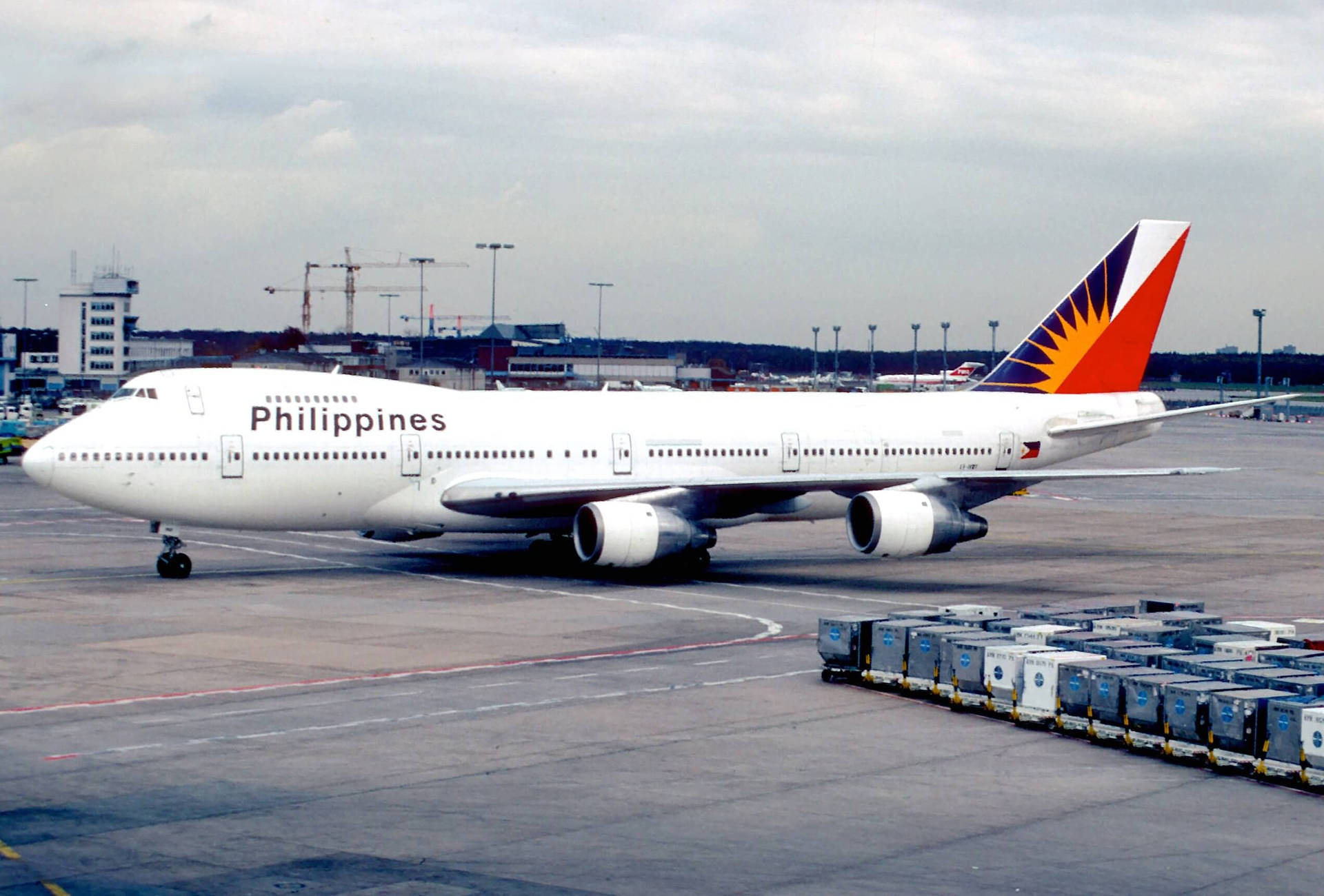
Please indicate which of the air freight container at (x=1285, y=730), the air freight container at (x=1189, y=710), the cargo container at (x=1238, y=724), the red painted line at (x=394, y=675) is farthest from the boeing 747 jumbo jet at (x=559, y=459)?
the air freight container at (x=1285, y=730)

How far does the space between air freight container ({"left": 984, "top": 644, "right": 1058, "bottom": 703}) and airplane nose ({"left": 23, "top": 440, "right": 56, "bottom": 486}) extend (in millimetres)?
23782

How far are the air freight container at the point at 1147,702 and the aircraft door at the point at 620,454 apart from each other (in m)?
22.5

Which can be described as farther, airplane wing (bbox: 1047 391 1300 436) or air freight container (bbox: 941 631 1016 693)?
airplane wing (bbox: 1047 391 1300 436)

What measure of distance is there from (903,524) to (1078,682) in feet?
53.2

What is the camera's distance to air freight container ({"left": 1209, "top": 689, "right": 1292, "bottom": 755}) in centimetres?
2183

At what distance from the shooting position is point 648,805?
64.4 ft

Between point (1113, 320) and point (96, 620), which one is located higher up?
point (1113, 320)

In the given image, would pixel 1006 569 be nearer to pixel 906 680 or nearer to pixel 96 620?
pixel 906 680

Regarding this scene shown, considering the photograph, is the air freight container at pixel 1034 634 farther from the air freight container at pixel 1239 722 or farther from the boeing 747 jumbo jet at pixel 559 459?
the boeing 747 jumbo jet at pixel 559 459

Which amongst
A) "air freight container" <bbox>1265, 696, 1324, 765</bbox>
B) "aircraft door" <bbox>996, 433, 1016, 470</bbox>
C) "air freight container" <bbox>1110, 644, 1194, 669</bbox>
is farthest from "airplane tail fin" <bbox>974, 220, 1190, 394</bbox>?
"air freight container" <bbox>1265, 696, 1324, 765</bbox>

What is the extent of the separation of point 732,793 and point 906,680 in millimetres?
7791

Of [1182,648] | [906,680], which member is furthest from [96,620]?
[1182,648]

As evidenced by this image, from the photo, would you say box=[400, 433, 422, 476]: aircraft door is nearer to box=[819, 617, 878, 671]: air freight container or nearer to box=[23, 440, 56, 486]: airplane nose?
box=[23, 440, 56, 486]: airplane nose

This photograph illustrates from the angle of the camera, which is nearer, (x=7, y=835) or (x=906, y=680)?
(x=7, y=835)
